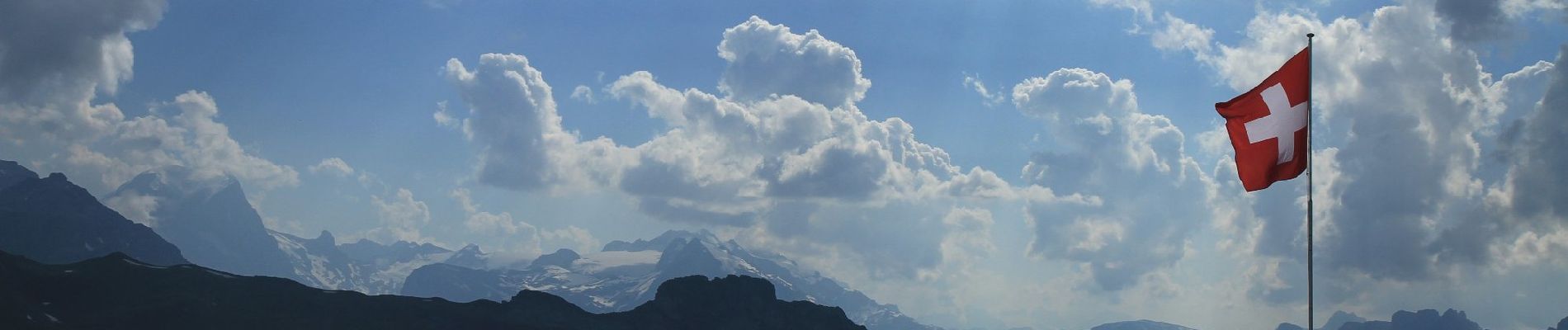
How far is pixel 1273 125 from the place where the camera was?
39.9 m

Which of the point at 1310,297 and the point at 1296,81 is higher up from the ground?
the point at 1296,81

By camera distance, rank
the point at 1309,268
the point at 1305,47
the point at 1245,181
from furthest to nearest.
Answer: the point at 1245,181 < the point at 1305,47 < the point at 1309,268

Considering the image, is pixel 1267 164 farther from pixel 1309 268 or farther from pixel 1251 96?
pixel 1309 268

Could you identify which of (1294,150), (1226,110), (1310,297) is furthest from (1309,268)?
(1226,110)

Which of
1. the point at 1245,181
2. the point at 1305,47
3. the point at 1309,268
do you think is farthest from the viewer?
the point at 1245,181

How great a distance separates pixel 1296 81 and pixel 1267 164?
3.21 metres

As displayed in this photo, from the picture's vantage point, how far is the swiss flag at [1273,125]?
38.8 meters

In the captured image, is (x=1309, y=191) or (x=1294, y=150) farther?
(x=1294, y=150)

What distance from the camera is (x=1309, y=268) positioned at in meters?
34.1

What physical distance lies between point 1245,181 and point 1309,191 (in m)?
5.41

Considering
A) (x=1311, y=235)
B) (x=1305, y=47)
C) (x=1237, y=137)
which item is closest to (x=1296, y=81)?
(x=1305, y=47)

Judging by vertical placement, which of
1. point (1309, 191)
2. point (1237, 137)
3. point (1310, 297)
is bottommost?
point (1310, 297)

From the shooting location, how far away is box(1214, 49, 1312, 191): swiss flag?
127 ft

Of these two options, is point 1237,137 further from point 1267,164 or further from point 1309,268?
point 1309,268
